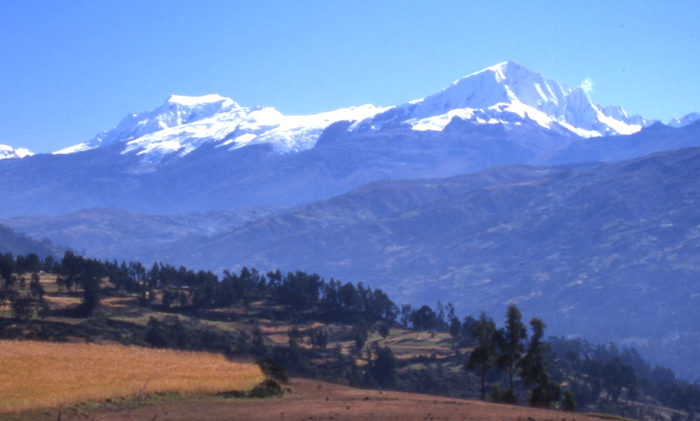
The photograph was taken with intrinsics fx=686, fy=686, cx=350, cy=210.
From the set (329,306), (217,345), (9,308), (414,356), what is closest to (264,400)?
(217,345)

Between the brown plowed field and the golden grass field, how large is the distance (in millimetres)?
1962

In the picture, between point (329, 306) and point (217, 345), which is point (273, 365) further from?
point (329, 306)

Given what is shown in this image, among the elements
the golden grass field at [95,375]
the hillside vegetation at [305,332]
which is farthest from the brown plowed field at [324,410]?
the hillside vegetation at [305,332]

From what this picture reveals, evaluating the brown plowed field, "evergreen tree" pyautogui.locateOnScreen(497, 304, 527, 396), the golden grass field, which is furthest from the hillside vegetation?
the golden grass field

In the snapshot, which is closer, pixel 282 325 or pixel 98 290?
pixel 98 290

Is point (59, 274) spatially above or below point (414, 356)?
above

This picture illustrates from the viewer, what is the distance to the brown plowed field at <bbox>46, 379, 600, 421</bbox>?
34875mm

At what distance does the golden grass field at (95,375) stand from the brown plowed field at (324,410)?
Result: 196cm

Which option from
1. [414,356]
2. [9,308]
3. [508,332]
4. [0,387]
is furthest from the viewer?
[414,356]

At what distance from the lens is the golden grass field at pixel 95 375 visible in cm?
3725

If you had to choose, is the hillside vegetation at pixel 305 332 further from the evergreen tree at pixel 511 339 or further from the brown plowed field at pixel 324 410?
the brown plowed field at pixel 324 410

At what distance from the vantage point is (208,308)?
13288 cm

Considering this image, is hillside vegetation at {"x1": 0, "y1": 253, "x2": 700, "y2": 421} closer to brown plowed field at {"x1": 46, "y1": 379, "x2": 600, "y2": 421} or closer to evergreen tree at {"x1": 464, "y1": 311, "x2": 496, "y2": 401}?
evergreen tree at {"x1": 464, "y1": 311, "x2": 496, "y2": 401}

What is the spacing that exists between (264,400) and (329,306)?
391 feet
